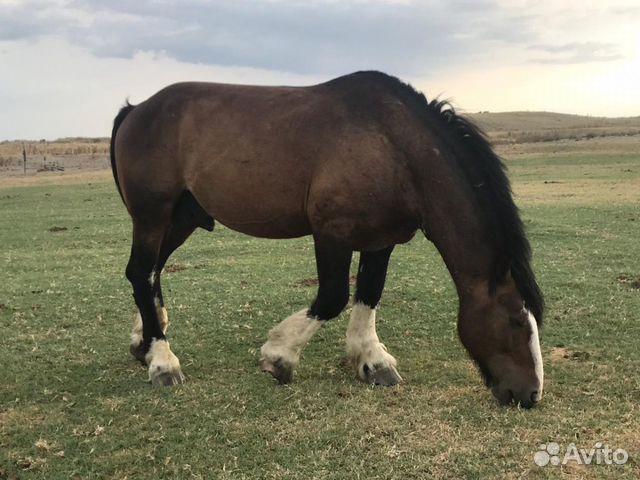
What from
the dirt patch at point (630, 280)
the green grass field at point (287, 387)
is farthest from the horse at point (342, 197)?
the dirt patch at point (630, 280)

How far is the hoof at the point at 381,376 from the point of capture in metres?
4.73

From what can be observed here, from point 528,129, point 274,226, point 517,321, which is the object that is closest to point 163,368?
point 274,226

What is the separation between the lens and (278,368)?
4.67 m

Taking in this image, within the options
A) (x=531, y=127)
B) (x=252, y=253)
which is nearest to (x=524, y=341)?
(x=252, y=253)

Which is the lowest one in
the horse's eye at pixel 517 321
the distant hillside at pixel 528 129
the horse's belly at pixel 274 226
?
the horse's eye at pixel 517 321

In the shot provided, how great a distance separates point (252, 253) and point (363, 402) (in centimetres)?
710

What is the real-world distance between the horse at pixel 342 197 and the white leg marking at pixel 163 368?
1 cm

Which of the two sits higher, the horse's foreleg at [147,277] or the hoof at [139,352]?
the horse's foreleg at [147,277]

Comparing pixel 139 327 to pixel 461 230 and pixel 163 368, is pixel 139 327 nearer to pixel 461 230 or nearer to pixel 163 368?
pixel 163 368

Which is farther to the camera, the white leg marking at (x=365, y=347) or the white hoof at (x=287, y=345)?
the white leg marking at (x=365, y=347)

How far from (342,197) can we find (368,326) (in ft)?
4.08

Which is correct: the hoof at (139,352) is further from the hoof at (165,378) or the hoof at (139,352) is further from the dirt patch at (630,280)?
the dirt patch at (630,280)

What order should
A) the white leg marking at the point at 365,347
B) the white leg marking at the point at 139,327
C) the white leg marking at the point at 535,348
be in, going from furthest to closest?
1. the white leg marking at the point at 139,327
2. the white leg marking at the point at 365,347
3. the white leg marking at the point at 535,348

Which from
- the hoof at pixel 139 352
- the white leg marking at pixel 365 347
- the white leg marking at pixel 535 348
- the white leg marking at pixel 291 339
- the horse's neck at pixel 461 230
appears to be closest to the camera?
the white leg marking at pixel 535 348
